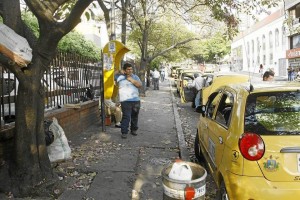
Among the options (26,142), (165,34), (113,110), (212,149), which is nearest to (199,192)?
(212,149)

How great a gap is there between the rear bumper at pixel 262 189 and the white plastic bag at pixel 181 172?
73 centimetres

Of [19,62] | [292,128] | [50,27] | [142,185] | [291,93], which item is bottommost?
[142,185]

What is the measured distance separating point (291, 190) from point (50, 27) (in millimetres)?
3337

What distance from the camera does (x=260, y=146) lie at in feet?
12.0

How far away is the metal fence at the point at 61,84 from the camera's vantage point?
5879 mm

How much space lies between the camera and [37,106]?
15.9ft

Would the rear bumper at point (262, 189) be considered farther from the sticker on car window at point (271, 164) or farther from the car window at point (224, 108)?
the car window at point (224, 108)

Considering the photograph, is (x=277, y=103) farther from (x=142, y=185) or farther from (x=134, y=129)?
(x=134, y=129)

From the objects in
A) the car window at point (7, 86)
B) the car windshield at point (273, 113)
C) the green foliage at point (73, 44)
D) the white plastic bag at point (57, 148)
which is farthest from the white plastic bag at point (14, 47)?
the green foliage at point (73, 44)

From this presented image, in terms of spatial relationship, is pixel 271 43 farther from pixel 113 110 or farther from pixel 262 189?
pixel 262 189

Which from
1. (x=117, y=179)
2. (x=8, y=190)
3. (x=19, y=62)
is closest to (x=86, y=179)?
(x=117, y=179)

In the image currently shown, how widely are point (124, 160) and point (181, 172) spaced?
141 inches

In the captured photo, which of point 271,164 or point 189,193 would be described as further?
point 271,164

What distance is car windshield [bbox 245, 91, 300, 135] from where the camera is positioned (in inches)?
150
